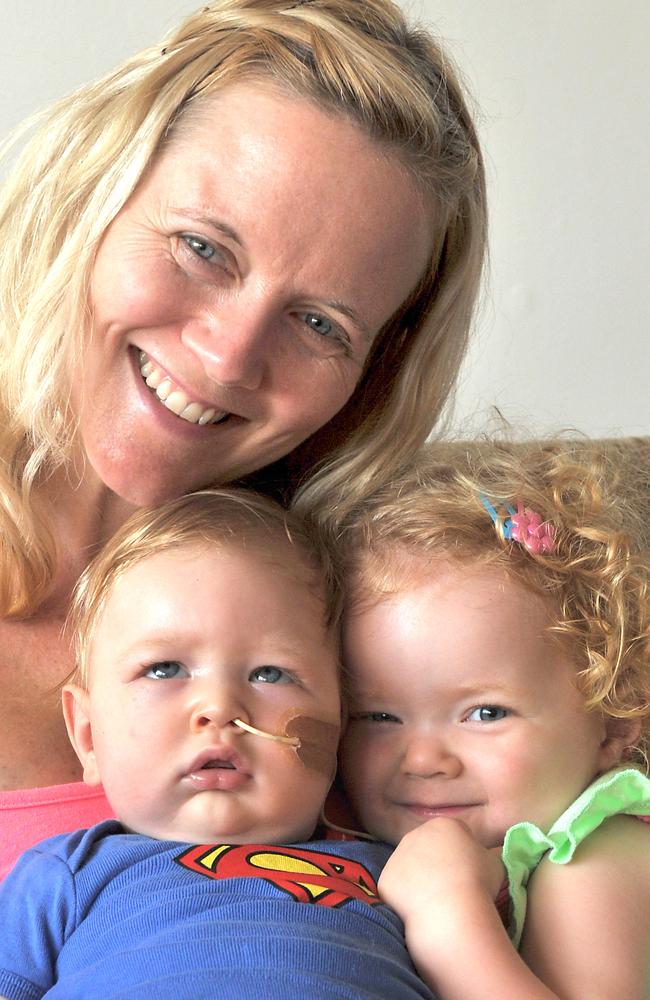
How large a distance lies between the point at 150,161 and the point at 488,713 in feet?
2.59

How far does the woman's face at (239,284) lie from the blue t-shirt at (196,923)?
53 cm

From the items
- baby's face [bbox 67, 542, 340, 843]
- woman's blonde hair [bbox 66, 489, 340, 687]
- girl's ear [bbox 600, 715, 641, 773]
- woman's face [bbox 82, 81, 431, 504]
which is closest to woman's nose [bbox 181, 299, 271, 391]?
woman's face [bbox 82, 81, 431, 504]

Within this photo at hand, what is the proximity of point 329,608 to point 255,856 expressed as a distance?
308 millimetres

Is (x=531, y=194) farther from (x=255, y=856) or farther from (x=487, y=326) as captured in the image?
(x=255, y=856)

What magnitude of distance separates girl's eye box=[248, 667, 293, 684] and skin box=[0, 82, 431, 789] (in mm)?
376

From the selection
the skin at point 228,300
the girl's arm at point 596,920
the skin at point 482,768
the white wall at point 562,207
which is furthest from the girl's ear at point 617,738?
the white wall at point 562,207

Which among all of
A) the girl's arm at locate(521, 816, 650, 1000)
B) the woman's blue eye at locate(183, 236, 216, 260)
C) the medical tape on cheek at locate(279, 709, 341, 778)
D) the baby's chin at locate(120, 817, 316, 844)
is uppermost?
the woman's blue eye at locate(183, 236, 216, 260)

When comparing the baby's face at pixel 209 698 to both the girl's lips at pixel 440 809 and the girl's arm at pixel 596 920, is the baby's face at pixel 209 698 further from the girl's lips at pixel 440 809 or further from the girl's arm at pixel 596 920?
the girl's arm at pixel 596 920

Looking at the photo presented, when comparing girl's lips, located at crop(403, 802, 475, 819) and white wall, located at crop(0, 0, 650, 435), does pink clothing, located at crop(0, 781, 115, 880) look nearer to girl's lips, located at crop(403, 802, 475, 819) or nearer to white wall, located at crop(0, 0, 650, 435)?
girl's lips, located at crop(403, 802, 475, 819)

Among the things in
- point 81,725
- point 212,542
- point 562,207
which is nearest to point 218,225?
point 212,542

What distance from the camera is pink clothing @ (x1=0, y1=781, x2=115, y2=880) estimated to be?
1.48m

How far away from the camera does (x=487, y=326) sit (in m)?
3.41

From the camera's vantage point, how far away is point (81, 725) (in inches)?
56.9

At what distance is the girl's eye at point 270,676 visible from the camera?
52.8 inches
